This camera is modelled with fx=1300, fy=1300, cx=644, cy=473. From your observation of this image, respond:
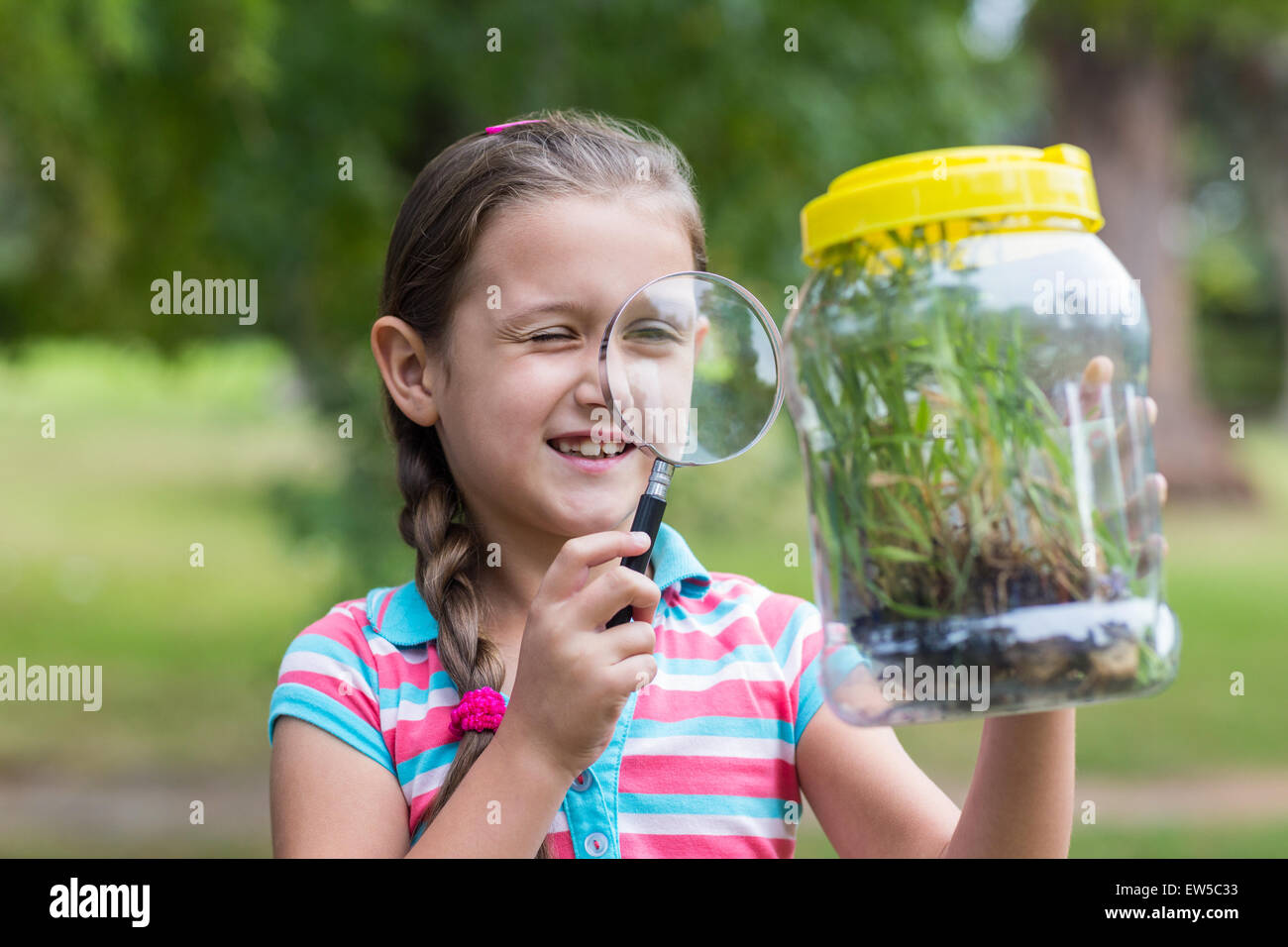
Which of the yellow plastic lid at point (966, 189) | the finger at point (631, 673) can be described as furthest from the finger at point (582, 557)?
the yellow plastic lid at point (966, 189)

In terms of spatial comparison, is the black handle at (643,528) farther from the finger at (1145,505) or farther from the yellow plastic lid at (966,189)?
the finger at (1145,505)

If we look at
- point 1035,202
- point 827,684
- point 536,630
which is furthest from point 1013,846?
point 1035,202

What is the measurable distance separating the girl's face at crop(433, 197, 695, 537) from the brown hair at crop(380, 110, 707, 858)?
65mm

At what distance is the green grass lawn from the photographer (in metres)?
9.22

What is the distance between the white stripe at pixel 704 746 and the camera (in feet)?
7.02

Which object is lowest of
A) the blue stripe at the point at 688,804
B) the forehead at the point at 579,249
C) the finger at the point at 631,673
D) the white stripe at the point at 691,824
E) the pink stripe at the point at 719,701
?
the white stripe at the point at 691,824

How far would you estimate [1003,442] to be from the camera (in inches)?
61.6

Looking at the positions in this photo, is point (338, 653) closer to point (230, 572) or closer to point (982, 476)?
point (982, 476)

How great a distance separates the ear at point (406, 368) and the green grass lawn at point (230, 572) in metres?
3.77

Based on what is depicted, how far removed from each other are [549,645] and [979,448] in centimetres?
67

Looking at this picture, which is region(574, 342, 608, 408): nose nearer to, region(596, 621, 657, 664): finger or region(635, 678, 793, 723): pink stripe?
region(596, 621, 657, 664): finger

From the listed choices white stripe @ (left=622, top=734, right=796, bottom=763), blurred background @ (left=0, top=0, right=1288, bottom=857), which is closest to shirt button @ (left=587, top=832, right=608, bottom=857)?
white stripe @ (left=622, top=734, right=796, bottom=763)

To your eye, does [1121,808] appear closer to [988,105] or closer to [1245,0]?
[988,105]

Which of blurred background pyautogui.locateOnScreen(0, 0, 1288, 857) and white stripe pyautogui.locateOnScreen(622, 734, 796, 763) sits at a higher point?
blurred background pyautogui.locateOnScreen(0, 0, 1288, 857)
